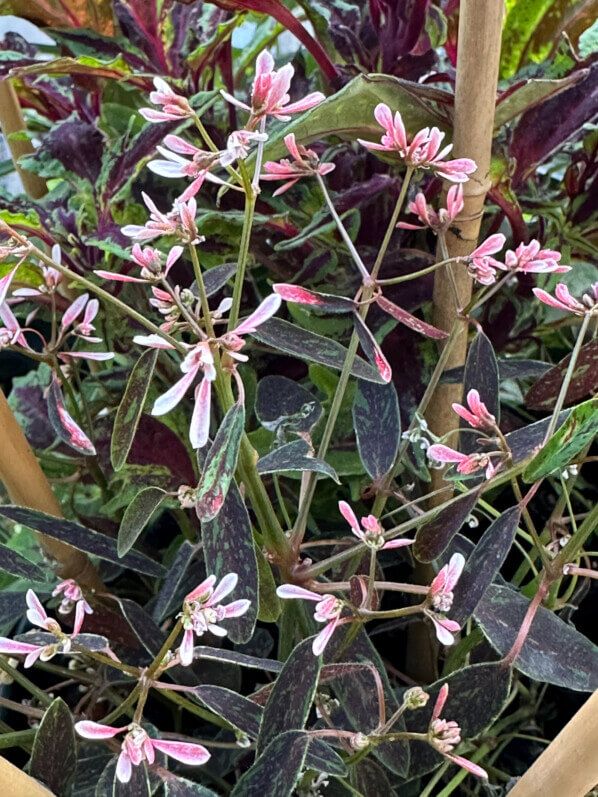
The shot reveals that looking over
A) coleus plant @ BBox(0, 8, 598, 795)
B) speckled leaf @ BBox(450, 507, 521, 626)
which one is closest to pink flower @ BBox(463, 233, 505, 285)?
coleus plant @ BBox(0, 8, 598, 795)

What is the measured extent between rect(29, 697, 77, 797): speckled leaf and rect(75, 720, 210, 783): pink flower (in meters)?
0.06

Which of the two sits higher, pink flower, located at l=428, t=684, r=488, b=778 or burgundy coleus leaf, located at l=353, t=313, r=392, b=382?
burgundy coleus leaf, located at l=353, t=313, r=392, b=382

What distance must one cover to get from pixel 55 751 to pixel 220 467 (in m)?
0.17

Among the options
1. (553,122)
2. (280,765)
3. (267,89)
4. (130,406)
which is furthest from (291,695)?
(553,122)

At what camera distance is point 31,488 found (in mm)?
426

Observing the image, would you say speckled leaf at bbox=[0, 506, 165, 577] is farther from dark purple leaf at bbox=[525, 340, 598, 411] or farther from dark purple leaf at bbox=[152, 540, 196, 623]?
dark purple leaf at bbox=[525, 340, 598, 411]

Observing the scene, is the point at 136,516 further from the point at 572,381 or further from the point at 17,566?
the point at 572,381

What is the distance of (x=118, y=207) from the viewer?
0.53 m

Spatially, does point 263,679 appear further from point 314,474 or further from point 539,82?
point 539,82

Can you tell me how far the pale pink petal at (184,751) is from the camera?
0.29m

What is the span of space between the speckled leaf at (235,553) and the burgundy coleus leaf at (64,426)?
0.09 m

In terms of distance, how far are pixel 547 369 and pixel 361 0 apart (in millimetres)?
281

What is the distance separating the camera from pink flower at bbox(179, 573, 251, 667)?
11.2 inches

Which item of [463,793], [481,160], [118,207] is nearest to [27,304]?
[118,207]
